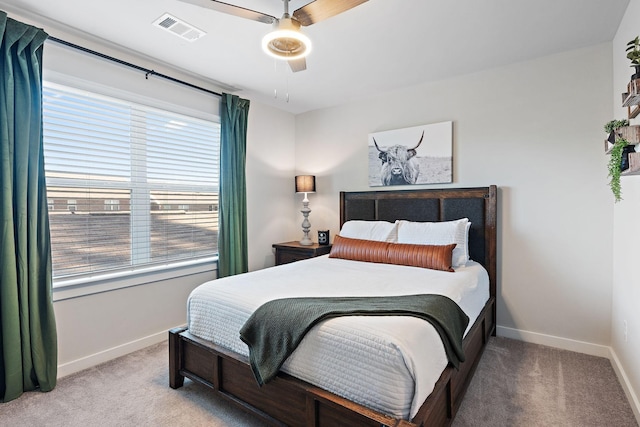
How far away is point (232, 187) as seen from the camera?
357cm

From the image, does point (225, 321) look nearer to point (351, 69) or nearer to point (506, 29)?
point (351, 69)

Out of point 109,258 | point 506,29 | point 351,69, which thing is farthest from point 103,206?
point 506,29

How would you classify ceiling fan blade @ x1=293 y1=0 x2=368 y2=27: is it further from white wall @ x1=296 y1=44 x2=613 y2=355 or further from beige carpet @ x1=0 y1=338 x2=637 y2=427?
beige carpet @ x1=0 y1=338 x2=637 y2=427

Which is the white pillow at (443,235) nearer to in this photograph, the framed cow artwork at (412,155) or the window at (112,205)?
the framed cow artwork at (412,155)

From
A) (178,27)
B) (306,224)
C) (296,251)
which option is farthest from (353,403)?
(306,224)

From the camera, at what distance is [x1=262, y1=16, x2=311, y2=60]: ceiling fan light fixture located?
1746 millimetres

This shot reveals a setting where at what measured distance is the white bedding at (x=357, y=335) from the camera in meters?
1.37

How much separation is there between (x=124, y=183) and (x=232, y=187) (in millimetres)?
1041

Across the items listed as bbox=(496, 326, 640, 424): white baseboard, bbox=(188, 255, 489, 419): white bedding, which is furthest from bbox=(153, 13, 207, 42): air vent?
bbox=(496, 326, 640, 424): white baseboard

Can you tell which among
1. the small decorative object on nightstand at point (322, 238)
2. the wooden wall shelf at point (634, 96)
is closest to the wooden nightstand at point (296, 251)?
the small decorative object on nightstand at point (322, 238)

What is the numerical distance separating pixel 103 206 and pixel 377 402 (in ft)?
8.35

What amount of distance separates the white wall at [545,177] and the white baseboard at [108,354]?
3246mm

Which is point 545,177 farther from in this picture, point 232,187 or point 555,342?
point 232,187

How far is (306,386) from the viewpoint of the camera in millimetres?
1583
